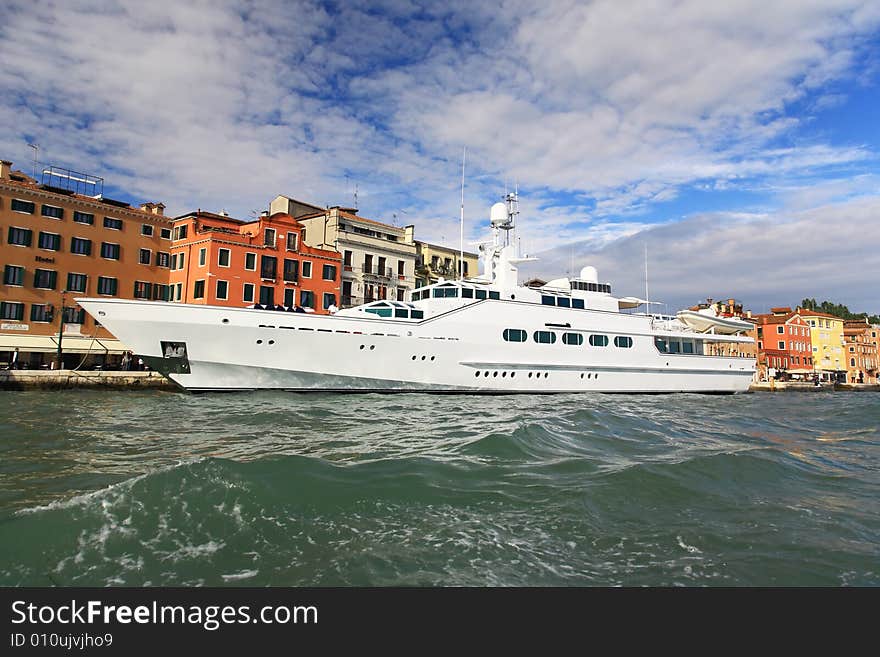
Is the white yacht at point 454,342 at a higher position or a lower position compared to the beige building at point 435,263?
lower

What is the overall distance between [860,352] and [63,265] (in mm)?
86029

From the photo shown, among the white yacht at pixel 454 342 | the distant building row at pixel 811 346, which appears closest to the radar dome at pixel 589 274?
the white yacht at pixel 454 342

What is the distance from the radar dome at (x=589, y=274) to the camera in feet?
87.2

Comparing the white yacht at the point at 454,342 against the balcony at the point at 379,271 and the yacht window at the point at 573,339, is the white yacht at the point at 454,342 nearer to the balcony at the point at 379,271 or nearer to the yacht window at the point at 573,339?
the yacht window at the point at 573,339

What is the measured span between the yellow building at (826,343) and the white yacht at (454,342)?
4719cm

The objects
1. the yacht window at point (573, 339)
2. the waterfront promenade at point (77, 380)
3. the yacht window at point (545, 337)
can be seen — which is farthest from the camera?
the yacht window at point (573, 339)

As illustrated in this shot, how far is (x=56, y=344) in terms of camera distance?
27.8 meters

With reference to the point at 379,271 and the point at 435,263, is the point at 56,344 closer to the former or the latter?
the point at 379,271
